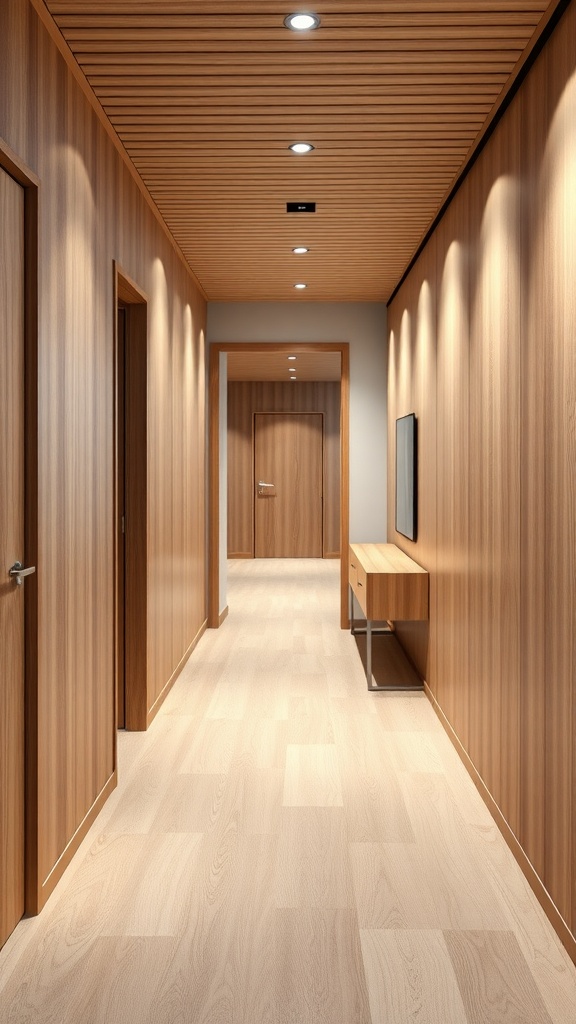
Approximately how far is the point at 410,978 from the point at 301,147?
9.95ft

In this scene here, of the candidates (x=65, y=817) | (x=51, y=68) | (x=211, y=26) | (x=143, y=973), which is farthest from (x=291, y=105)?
(x=143, y=973)

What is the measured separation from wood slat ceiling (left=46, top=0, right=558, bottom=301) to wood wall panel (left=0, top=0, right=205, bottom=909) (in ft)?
0.64

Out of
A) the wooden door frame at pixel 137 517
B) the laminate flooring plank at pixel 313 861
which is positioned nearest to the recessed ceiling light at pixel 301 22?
the wooden door frame at pixel 137 517

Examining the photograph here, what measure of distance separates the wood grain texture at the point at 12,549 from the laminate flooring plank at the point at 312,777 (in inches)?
48.2

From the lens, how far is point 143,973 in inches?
84.0

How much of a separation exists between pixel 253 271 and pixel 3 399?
12.8 ft

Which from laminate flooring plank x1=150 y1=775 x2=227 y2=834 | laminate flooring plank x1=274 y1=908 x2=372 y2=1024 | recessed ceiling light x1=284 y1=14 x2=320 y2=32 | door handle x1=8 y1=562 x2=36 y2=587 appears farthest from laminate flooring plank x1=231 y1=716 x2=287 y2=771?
recessed ceiling light x1=284 y1=14 x2=320 y2=32

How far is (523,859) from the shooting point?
2.67m

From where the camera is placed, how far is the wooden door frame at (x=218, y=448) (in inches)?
270

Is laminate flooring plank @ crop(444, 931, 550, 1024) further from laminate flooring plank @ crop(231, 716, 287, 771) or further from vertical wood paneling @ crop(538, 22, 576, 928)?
laminate flooring plank @ crop(231, 716, 287, 771)

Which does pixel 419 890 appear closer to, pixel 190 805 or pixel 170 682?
pixel 190 805

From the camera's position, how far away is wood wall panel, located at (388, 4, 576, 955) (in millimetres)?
2285

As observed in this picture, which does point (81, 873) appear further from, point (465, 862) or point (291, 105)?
point (291, 105)

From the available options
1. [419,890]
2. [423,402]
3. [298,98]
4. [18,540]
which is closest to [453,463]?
[423,402]
